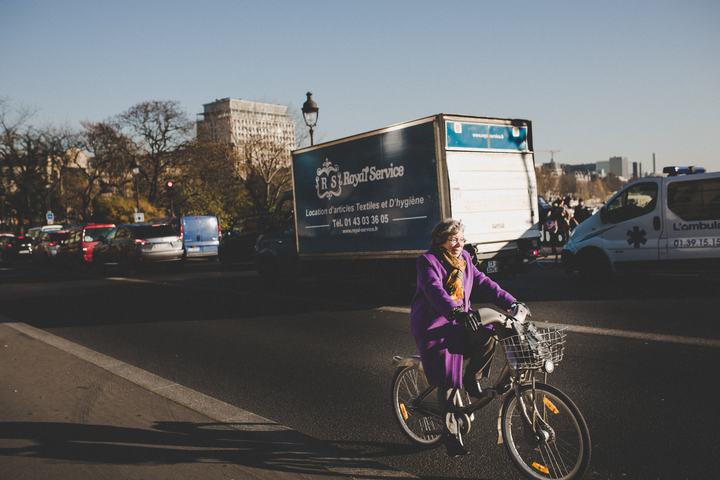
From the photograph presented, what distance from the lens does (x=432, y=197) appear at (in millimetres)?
10695

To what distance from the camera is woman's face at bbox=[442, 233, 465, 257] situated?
3.97 m

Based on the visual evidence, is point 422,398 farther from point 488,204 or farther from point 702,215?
point 702,215

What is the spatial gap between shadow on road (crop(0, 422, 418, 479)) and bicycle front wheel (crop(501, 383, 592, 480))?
31.1 inches

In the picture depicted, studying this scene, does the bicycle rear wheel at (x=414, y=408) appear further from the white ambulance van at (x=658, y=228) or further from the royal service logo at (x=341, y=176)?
the white ambulance van at (x=658, y=228)

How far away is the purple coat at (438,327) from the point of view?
12.6 ft

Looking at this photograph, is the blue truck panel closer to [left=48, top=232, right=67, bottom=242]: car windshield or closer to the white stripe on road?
the white stripe on road

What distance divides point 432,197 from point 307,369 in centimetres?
472

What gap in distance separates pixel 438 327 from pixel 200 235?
2366 cm

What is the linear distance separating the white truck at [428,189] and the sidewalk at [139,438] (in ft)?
18.8

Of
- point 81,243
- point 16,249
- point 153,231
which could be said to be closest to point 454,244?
point 153,231

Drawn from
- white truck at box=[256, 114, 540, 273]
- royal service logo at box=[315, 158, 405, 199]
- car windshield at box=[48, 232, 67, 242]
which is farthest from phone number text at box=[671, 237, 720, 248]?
car windshield at box=[48, 232, 67, 242]

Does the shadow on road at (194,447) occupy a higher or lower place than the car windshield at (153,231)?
lower

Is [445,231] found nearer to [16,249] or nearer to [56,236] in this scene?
[56,236]

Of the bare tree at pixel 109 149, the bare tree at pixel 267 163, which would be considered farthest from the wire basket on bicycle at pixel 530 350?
the bare tree at pixel 109 149
